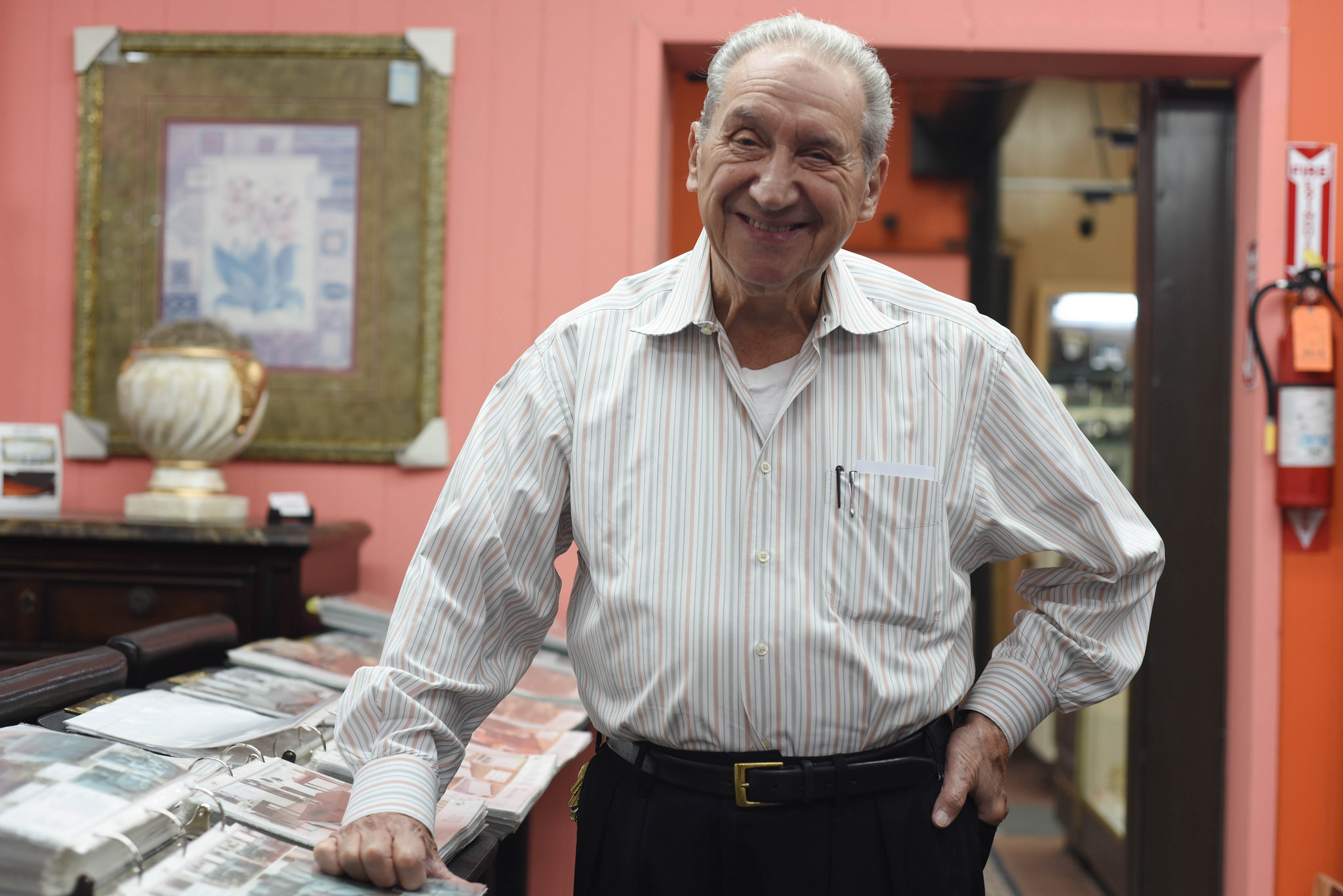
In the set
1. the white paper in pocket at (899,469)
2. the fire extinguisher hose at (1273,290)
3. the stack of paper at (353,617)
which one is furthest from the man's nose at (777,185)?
the fire extinguisher hose at (1273,290)

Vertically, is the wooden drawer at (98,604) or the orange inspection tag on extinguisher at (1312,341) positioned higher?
the orange inspection tag on extinguisher at (1312,341)

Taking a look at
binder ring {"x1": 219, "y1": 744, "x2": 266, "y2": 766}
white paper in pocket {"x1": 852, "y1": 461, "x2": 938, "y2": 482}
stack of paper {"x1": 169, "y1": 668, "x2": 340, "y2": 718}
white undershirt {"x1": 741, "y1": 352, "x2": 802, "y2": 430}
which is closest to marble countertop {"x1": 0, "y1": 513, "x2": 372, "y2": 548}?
stack of paper {"x1": 169, "y1": 668, "x2": 340, "y2": 718}

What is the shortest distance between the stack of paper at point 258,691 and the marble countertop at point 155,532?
33 cm

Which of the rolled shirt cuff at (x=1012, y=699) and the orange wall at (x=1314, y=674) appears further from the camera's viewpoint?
the orange wall at (x=1314, y=674)

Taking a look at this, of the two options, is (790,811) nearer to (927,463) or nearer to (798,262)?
(927,463)

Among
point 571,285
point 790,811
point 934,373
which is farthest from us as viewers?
point 571,285

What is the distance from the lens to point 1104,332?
5.79m

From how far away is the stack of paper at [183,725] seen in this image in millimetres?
1438

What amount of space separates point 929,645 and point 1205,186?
208 centimetres

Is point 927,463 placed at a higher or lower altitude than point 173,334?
lower

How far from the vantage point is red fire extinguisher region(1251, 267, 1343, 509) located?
8.66ft

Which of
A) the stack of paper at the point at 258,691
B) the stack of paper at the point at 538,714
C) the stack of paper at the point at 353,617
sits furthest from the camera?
the stack of paper at the point at 353,617

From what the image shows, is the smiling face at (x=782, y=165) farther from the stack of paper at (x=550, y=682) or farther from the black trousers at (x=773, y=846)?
the stack of paper at (x=550, y=682)

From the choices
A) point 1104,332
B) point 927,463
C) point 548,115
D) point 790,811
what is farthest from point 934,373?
point 1104,332
